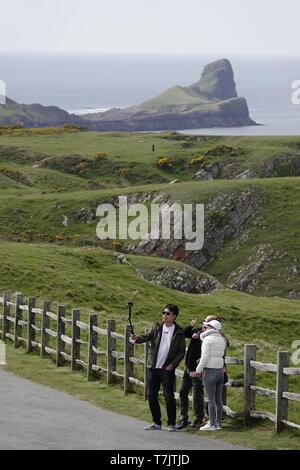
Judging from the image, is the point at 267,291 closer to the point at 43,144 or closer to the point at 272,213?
the point at 272,213

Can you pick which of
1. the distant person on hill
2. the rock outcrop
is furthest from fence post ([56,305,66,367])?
the rock outcrop

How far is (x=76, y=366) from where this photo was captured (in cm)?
2989

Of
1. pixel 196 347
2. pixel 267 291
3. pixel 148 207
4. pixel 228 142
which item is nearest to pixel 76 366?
pixel 196 347

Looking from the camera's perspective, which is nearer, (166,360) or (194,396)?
(166,360)

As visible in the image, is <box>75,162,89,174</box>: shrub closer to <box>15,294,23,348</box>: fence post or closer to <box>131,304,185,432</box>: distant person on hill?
<box>15,294,23,348</box>: fence post

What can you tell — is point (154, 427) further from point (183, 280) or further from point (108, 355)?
point (183, 280)

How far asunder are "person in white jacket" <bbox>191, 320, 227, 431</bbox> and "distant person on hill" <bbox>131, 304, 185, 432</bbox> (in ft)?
1.81

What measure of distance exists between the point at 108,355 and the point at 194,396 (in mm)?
5694

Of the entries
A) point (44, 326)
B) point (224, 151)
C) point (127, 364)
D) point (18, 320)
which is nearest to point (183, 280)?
point (18, 320)

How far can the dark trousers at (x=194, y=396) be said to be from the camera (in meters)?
21.9

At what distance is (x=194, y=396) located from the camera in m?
22.2

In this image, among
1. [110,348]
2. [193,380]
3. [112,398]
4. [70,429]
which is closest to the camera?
[70,429]

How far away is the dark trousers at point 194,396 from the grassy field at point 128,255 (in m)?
0.80

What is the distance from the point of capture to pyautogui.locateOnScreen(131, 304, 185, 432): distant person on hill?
21.2 metres
